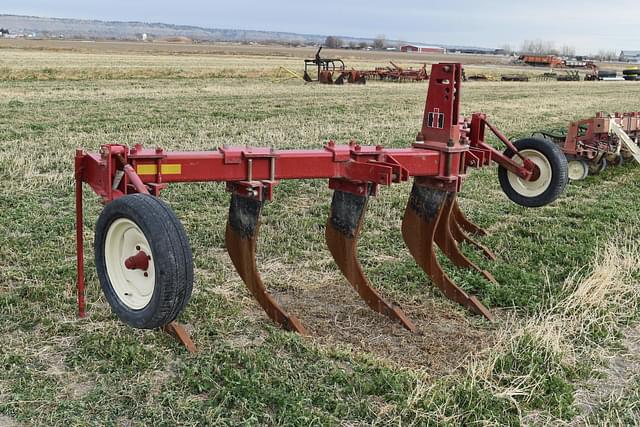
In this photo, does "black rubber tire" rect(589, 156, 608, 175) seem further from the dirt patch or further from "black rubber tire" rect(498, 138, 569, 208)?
the dirt patch

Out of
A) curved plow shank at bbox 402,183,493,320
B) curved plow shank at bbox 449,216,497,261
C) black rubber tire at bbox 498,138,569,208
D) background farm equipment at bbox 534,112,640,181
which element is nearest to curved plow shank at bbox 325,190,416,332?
curved plow shank at bbox 402,183,493,320

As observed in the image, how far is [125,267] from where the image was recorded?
10.0 ft

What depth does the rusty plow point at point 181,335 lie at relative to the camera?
3.66 meters

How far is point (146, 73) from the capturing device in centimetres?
2734

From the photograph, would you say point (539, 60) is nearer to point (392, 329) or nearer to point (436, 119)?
point (436, 119)

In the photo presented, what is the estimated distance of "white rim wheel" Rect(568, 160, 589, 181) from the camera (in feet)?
28.9

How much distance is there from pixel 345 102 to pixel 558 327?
1480 centimetres

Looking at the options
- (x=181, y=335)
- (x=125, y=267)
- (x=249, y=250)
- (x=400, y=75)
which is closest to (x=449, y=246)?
(x=249, y=250)

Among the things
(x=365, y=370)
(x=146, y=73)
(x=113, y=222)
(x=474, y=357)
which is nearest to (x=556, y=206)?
(x=474, y=357)

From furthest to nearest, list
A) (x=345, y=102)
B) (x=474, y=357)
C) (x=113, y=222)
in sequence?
(x=345, y=102) < (x=474, y=357) < (x=113, y=222)

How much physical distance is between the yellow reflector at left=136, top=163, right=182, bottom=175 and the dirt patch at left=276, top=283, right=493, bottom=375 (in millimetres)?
1267

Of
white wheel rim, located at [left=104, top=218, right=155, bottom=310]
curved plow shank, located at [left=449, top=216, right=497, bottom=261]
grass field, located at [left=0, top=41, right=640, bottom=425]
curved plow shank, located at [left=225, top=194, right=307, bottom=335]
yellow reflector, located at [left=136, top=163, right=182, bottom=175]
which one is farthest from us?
curved plow shank, located at [left=449, top=216, right=497, bottom=261]

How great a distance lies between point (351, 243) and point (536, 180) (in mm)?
1725

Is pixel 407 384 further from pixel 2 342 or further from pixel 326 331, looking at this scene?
pixel 2 342
